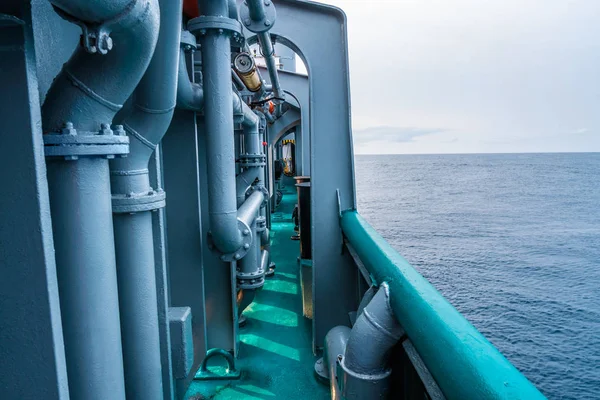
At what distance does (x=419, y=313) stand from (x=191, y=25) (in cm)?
210

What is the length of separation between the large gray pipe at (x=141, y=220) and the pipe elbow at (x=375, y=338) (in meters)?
0.97

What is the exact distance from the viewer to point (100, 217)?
1.36m

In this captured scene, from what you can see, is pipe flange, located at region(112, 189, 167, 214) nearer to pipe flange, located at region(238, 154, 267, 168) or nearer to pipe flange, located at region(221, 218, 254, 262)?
pipe flange, located at region(221, 218, 254, 262)

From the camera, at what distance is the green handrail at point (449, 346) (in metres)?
1.35

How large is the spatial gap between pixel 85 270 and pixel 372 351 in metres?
1.44

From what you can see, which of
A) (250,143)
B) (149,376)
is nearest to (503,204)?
(250,143)

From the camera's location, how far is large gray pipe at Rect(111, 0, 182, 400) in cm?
176

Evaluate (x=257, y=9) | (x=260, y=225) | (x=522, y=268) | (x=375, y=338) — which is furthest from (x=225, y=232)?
(x=522, y=268)

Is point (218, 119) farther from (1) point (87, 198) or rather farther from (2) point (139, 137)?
(1) point (87, 198)

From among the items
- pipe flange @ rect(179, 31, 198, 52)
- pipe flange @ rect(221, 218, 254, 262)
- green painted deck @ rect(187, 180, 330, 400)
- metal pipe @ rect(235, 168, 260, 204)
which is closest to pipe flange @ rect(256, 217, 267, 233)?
metal pipe @ rect(235, 168, 260, 204)

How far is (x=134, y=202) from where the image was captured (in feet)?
5.88

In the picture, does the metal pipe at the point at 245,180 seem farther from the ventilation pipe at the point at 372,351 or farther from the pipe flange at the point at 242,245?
the ventilation pipe at the point at 372,351

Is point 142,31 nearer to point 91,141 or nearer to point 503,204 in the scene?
point 91,141

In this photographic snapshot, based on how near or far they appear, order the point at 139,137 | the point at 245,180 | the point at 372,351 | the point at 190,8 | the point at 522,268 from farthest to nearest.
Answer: the point at 522,268 → the point at 245,180 → the point at 190,8 → the point at 372,351 → the point at 139,137
